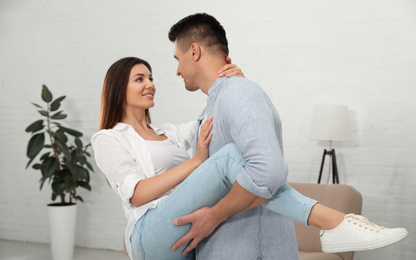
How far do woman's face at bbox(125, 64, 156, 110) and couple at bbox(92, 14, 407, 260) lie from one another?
0.18 meters

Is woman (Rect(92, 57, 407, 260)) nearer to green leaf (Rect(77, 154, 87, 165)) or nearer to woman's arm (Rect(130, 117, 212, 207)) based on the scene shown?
woman's arm (Rect(130, 117, 212, 207))

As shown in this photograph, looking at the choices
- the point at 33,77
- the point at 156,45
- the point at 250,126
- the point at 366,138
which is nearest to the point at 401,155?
the point at 366,138

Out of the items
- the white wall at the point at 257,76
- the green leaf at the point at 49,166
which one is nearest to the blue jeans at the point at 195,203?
the white wall at the point at 257,76

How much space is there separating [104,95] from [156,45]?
2921mm

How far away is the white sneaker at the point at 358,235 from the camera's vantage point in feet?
4.76

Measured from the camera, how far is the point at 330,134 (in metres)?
3.90

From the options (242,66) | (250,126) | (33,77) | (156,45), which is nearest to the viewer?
(250,126)

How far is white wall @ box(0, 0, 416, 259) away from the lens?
4.25 meters

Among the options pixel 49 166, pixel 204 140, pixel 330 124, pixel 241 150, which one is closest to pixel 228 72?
pixel 204 140

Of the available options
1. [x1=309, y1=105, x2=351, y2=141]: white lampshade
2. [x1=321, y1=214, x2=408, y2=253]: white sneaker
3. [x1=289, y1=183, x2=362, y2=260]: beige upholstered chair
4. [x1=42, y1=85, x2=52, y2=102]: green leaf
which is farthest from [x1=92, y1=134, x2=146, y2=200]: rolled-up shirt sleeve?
[x1=42, y1=85, x2=52, y2=102]: green leaf

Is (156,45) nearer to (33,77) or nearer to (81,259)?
(33,77)

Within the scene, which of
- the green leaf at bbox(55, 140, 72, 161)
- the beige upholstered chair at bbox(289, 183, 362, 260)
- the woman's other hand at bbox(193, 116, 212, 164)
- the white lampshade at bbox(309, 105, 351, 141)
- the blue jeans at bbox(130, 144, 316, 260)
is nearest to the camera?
the blue jeans at bbox(130, 144, 316, 260)

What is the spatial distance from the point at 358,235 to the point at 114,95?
1383 mm

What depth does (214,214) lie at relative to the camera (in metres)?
1.60
